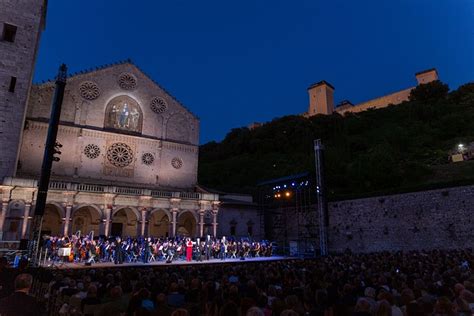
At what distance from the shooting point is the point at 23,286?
400cm

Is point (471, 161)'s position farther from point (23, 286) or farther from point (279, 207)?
point (23, 286)

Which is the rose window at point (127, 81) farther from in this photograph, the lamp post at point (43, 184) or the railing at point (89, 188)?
the lamp post at point (43, 184)

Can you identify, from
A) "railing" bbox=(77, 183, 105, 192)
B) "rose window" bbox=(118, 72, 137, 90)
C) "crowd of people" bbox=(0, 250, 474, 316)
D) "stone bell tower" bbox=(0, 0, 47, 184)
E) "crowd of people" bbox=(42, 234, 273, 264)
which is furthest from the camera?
"rose window" bbox=(118, 72, 137, 90)

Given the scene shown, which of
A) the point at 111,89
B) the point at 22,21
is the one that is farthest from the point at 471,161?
the point at 22,21

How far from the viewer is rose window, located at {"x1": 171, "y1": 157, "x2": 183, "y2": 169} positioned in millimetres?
33500

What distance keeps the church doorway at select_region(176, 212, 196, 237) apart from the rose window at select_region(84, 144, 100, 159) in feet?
33.6

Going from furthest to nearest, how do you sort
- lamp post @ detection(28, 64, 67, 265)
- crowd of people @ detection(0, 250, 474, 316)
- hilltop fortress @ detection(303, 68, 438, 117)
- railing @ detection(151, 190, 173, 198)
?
hilltop fortress @ detection(303, 68, 438, 117), railing @ detection(151, 190, 173, 198), lamp post @ detection(28, 64, 67, 265), crowd of people @ detection(0, 250, 474, 316)

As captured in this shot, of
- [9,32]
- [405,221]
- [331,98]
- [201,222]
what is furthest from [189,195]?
[331,98]

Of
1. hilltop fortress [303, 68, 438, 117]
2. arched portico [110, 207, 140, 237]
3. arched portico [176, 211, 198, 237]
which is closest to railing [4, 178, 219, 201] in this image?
arched portico [176, 211, 198, 237]

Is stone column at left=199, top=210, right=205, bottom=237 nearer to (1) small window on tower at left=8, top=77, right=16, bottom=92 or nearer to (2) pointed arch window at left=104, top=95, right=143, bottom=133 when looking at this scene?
(2) pointed arch window at left=104, top=95, right=143, bottom=133

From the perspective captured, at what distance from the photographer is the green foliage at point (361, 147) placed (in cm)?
3247

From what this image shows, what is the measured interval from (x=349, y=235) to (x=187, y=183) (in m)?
17.1

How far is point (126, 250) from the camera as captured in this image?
19.9m

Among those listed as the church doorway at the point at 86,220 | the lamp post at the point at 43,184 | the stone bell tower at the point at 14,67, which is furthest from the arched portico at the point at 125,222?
the lamp post at the point at 43,184
